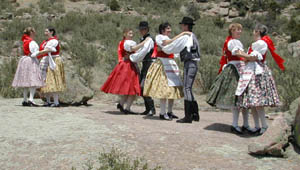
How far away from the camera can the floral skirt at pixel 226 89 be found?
5.86m

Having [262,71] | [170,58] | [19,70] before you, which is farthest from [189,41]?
[19,70]

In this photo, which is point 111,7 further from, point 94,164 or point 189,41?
point 94,164

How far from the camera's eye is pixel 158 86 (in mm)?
6793

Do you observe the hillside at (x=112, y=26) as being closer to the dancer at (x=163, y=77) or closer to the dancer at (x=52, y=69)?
the dancer at (x=52, y=69)

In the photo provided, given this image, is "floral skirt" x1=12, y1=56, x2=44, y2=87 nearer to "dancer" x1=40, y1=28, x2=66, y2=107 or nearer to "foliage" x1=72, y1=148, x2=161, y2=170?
"dancer" x1=40, y1=28, x2=66, y2=107

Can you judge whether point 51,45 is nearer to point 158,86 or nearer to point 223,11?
point 158,86

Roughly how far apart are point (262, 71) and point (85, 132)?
9.26 ft

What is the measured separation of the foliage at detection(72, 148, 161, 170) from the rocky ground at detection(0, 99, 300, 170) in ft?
0.45

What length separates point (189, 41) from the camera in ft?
21.2

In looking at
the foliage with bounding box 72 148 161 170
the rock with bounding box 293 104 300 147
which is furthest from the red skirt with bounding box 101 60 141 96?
the rock with bounding box 293 104 300 147

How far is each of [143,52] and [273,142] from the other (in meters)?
3.36

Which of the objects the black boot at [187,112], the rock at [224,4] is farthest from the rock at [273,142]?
the rock at [224,4]

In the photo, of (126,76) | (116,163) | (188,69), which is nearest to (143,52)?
(126,76)

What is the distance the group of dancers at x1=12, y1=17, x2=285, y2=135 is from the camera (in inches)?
222
